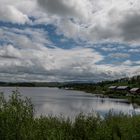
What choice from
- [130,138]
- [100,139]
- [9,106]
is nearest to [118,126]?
[130,138]

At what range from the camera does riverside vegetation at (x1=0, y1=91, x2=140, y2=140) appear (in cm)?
1883

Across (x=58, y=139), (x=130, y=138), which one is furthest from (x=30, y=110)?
(x=130, y=138)

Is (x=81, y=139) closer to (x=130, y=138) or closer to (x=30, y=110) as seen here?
(x=130, y=138)

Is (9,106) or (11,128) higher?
(9,106)

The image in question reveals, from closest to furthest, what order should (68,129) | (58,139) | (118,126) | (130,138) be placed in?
(58,139), (130,138), (68,129), (118,126)

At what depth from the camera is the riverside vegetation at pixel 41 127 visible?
18.8m

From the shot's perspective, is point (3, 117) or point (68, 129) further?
point (68, 129)

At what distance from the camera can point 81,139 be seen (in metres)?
23.2

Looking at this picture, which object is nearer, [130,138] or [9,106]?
[9,106]

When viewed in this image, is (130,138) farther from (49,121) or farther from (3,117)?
(3,117)

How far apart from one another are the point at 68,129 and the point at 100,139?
12.7ft

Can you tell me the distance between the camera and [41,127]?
21703mm

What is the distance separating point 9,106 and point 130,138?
9901 millimetres

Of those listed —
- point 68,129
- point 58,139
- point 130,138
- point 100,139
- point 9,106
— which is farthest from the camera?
point 68,129
